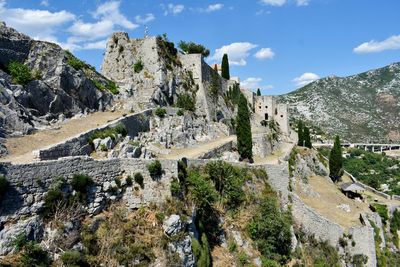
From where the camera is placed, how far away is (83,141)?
86.1 ft

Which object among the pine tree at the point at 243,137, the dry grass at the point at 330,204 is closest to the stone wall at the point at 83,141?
the pine tree at the point at 243,137

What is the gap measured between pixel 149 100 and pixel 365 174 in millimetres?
77733

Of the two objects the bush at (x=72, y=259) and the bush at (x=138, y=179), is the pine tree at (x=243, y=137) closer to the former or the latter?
the bush at (x=138, y=179)

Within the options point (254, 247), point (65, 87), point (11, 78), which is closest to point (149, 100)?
point (65, 87)

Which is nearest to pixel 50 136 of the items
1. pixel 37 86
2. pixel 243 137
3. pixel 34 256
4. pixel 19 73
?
pixel 37 86

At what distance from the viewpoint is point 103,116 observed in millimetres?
35594

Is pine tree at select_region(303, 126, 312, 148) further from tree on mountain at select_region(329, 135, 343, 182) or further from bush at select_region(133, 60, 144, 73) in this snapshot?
bush at select_region(133, 60, 144, 73)

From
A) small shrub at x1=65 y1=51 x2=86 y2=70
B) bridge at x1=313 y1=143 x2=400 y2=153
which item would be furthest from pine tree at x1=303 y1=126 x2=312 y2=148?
bridge at x1=313 y1=143 x2=400 y2=153

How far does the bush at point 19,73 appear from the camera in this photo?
97.1 feet

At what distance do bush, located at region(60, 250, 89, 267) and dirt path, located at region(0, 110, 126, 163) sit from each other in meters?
6.09

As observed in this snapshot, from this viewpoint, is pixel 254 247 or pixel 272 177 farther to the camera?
pixel 272 177

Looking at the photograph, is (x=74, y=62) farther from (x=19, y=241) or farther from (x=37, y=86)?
(x=19, y=241)

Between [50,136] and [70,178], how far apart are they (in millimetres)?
9236

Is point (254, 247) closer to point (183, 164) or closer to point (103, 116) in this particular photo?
point (183, 164)
